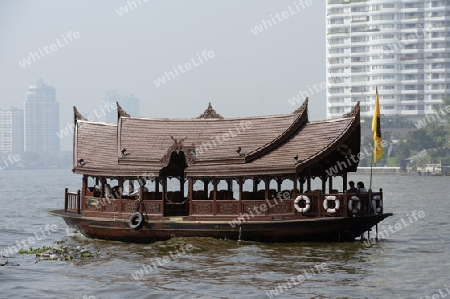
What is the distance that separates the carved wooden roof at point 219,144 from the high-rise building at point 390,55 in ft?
412

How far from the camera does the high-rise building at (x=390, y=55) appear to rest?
14688 centimetres

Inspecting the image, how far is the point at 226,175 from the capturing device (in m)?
21.3

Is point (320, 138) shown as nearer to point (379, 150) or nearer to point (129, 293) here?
point (379, 150)

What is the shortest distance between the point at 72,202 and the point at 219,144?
17.0ft

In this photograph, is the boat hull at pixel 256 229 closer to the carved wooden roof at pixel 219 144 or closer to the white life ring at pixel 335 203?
the white life ring at pixel 335 203

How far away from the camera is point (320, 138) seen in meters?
21.2

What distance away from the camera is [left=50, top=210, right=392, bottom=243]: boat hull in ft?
67.5

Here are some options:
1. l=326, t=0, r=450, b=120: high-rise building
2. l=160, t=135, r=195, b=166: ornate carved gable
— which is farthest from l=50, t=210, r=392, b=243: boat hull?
l=326, t=0, r=450, b=120: high-rise building

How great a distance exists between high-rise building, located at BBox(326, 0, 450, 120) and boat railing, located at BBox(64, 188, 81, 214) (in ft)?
410

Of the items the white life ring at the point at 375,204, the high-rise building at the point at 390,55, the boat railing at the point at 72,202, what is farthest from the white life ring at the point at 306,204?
the high-rise building at the point at 390,55

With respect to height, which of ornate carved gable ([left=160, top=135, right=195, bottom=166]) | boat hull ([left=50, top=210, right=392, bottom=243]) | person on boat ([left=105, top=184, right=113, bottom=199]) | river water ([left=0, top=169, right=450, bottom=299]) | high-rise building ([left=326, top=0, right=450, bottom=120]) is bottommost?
river water ([left=0, top=169, right=450, bottom=299])

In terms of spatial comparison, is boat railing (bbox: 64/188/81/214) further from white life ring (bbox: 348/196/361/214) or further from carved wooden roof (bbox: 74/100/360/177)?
white life ring (bbox: 348/196/361/214)

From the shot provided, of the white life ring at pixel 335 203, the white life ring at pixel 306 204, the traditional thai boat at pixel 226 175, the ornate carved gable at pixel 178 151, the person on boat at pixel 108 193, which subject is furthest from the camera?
the person on boat at pixel 108 193

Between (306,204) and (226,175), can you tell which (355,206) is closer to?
(306,204)
